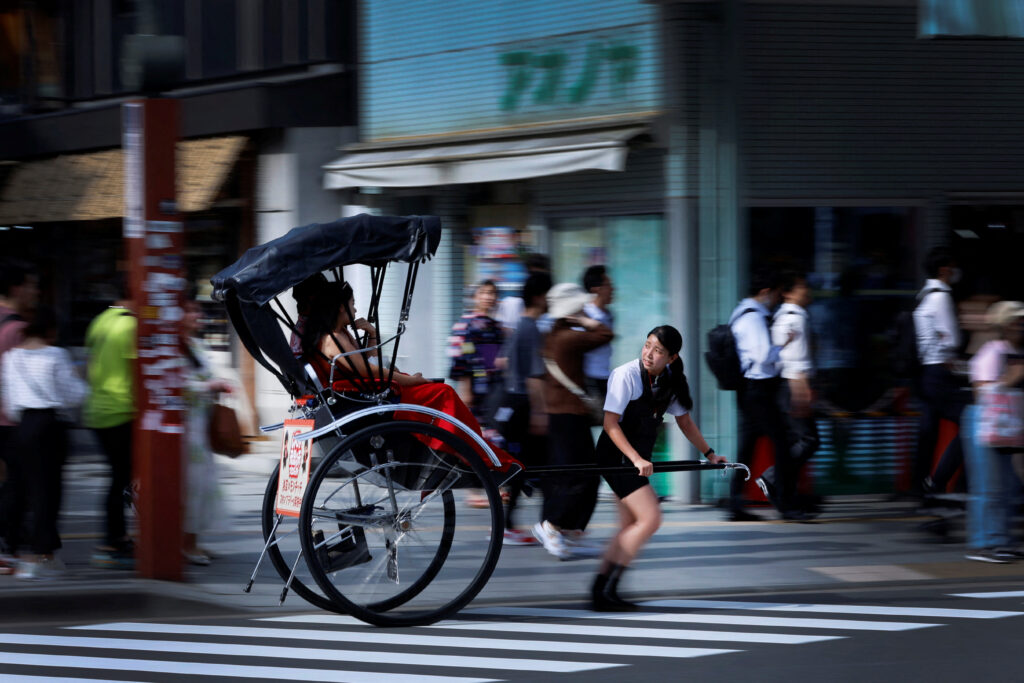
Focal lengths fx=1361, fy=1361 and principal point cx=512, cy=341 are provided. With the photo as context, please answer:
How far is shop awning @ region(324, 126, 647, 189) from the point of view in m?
11.0

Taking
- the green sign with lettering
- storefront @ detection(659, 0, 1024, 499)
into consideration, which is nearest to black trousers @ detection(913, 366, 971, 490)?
storefront @ detection(659, 0, 1024, 499)

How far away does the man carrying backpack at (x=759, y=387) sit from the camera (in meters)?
10.1

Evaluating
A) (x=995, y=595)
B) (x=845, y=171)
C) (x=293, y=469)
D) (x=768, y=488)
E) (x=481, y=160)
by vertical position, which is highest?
(x=481, y=160)

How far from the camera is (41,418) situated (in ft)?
26.7

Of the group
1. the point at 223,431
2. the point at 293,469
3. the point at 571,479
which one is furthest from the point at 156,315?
the point at 571,479

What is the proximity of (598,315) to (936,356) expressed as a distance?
249 cm

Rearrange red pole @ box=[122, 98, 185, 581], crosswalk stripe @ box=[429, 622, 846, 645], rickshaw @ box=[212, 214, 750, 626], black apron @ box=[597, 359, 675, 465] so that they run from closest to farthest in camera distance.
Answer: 1. crosswalk stripe @ box=[429, 622, 846, 645]
2. rickshaw @ box=[212, 214, 750, 626]
3. black apron @ box=[597, 359, 675, 465]
4. red pole @ box=[122, 98, 185, 581]

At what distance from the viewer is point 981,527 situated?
8.86 metres

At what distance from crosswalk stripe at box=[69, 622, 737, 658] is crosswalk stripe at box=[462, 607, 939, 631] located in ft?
2.08

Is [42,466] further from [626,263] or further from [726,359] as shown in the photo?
[626,263]

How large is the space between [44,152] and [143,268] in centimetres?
1151

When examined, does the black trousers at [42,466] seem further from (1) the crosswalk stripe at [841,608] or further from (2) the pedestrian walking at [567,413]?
(1) the crosswalk stripe at [841,608]

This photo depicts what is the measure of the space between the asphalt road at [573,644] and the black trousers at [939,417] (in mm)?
1880

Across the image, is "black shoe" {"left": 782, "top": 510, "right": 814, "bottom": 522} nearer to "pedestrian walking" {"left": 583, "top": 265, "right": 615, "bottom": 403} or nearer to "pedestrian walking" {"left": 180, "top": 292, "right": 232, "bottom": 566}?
"pedestrian walking" {"left": 583, "top": 265, "right": 615, "bottom": 403}
